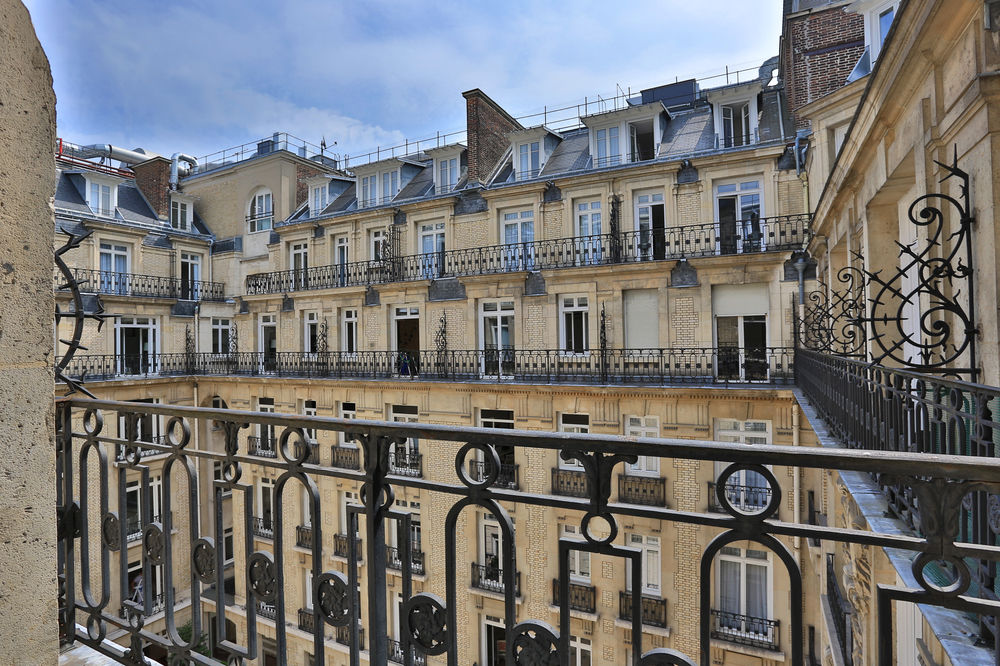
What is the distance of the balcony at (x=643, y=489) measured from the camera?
13242 mm

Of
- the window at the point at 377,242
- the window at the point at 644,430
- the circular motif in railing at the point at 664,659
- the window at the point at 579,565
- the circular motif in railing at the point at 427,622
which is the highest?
the window at the point at 377,242

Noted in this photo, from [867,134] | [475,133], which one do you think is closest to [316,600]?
[867,134]

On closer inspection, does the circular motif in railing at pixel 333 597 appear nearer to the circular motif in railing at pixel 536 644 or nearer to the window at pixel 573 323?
the circular motif in railing at pixel 536 644

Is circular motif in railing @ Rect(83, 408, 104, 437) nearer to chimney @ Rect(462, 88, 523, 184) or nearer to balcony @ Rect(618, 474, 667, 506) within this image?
balcony @ Rect(618, 474, 667, 506)

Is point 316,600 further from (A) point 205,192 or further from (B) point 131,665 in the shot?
(A) point 205,192

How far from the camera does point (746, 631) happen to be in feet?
38.7

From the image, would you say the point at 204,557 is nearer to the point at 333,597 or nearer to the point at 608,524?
the point at 333,597

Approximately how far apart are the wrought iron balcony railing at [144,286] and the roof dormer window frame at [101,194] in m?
2.78

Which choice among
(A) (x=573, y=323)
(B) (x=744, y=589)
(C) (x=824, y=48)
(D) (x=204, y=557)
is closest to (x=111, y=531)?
(D) (x=204, y=557)

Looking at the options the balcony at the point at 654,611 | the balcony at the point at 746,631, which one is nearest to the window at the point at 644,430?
the balcony at the point at 654,611

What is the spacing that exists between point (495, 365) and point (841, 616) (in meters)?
11.0

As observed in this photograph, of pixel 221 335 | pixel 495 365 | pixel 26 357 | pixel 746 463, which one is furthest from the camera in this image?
pixel 221 335

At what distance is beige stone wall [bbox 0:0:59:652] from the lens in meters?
1.67

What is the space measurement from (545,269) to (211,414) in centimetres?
1373
